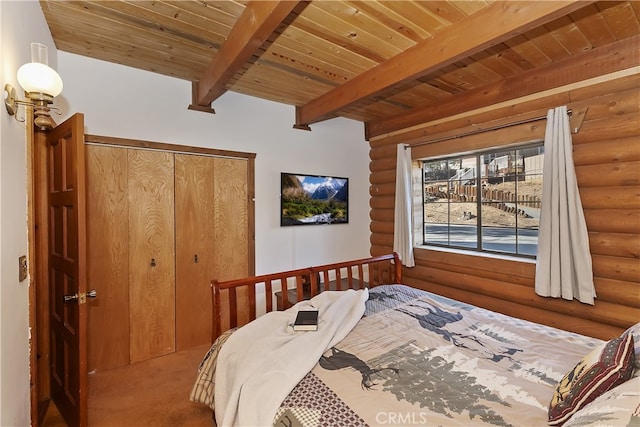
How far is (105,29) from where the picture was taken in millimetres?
2076

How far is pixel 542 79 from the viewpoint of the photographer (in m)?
2.57

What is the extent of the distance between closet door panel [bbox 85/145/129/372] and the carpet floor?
0.21 meters

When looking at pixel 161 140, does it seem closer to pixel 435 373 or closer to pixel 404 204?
pixel 404 204

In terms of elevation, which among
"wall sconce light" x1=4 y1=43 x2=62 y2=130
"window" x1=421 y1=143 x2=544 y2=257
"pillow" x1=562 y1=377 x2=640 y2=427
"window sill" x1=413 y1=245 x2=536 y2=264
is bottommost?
"pillow" x1=562 y1=377 x2=640 y2=427

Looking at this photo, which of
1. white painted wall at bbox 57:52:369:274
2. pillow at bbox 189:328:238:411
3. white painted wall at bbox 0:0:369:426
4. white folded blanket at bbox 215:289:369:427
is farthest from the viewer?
white painted wall at bbox 57:52:369:274

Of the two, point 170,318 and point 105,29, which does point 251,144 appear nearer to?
point 105,29

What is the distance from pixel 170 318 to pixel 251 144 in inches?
77.9

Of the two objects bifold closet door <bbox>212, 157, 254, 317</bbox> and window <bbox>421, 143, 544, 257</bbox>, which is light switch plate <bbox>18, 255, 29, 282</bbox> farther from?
window <bbox>421, 143, 544, 257</bbox>

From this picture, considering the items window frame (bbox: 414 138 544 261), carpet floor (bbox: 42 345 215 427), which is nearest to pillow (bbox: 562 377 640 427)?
carpet floor (bbox: 42 345 215 427)

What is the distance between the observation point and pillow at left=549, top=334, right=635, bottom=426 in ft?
3.47

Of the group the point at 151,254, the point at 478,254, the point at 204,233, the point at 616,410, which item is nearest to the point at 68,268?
the point at 151,254

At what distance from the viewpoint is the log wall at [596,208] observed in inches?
85.4

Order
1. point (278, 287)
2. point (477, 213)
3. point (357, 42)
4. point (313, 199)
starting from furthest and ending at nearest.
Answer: point (313, 199) < point (278, 287) < point (477, 213) < point (357, 42)

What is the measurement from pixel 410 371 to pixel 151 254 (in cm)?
245
